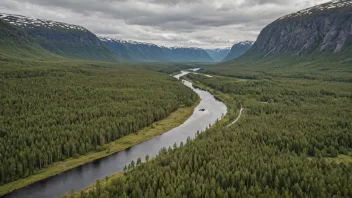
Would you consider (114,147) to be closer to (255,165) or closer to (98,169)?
(98,169)

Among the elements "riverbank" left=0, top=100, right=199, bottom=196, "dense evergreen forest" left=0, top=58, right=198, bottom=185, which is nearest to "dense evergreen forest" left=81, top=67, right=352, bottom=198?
"riverbank" left=0, top=100, right=199, bottom=196

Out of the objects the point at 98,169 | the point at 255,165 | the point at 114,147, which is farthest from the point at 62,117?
the point at 255,165

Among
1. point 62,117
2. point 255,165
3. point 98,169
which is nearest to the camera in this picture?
point 255,165

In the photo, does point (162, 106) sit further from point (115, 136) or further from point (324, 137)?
point (324, 137)

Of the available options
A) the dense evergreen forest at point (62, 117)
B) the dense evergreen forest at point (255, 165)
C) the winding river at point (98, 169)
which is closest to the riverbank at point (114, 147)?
the winding river at point (98, 169)

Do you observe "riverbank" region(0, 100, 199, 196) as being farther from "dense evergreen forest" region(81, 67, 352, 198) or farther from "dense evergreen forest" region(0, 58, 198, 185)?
"dense evergreen forest" region(81, 67, 352, 198)

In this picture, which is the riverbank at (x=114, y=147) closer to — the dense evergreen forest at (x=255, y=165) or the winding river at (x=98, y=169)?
the winding river at (x=98, y=169)

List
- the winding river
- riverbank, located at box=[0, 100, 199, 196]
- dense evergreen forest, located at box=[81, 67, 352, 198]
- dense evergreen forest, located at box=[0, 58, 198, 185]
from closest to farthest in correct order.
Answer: dense evergreen forest, located at box=[81, 67, 352, 198] < the winding river < riverbank, located at box=[0, 100, 199, 196] < dense evergreen forest, located at box=[0, 58, 198, 185]
